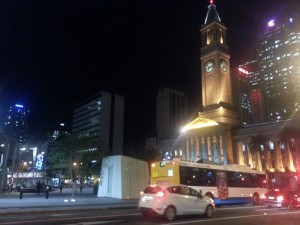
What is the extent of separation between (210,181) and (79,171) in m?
25.2

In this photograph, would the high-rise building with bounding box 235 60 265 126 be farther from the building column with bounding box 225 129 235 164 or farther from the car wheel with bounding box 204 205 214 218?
the car wheel with bounding box 204 205 214 218

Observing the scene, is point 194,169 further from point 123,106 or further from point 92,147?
point 123,106

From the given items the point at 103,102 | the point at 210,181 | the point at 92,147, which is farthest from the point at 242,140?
the point at 103,102

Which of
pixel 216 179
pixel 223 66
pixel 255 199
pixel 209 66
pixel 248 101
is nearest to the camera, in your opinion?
pixel 216 179

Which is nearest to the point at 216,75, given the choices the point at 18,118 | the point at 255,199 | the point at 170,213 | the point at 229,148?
the point at 229,148

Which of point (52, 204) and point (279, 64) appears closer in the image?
point (52, 204)

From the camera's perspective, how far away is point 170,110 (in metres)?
178

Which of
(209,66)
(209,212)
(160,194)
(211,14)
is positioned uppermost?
(211,14)

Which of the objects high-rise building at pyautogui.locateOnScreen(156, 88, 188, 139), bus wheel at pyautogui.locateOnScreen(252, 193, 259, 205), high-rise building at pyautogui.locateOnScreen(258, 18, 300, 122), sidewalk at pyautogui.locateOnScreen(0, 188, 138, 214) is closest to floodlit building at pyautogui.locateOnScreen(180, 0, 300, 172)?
high-rise building at pyautogui.locateOnScreen(258, 18, 300, 122)

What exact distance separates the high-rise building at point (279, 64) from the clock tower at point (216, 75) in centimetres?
5278

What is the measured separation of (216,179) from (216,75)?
6970cm

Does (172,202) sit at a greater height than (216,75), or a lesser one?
lesser

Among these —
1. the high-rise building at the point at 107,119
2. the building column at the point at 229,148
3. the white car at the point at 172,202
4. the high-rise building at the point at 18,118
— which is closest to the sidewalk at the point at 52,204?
the white car at the point at 172,202

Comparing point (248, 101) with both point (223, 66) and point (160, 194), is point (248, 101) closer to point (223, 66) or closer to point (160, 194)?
point (223, 66)
